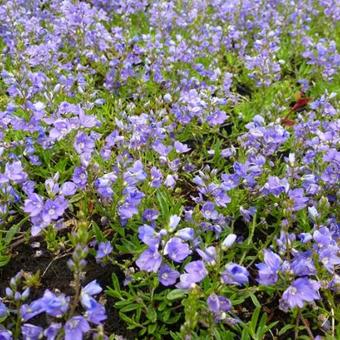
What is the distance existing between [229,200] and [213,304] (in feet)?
3.31

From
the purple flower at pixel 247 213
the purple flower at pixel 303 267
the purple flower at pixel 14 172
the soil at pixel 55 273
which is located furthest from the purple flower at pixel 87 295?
the purple flower at pixel 247 213

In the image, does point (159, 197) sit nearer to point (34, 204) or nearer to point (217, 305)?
point (34, 204)

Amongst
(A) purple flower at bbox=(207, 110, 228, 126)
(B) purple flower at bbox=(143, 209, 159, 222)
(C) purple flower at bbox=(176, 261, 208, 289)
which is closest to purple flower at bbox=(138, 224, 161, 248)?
(C) purple flower at bbox=(176, 261, 208, 289)

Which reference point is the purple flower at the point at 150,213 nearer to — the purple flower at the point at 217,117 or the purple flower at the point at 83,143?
the purple flower at the point at 83,143

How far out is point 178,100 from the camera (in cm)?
459

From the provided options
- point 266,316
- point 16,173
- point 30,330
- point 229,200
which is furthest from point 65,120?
point 266,316

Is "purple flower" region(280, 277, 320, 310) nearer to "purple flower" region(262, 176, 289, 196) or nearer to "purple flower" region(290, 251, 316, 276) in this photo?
"purple flower" region(290, 251, 316, 276)

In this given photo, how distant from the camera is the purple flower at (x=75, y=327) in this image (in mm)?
2260

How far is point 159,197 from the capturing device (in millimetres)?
3365

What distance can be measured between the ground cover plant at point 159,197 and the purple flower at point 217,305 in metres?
0.01

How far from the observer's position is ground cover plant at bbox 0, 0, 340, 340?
2.58m

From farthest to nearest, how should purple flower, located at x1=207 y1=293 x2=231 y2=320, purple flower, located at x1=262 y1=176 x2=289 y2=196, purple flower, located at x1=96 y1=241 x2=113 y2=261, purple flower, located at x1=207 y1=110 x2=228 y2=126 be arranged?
purple flower, located at x1=207 y1=110 x2=228 y2=126 < purple flower, located at x1=262 y1=176 x2=289 y2=196 < purple flower, located at x1=96 y1=241 x2=113 y2=261 < purple flower, located at x1=207 y1=293 x2=231 y2=320

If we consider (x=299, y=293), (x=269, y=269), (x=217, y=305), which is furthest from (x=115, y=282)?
(x=299, y=293)

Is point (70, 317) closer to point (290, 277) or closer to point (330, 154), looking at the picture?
point (290, 277)
